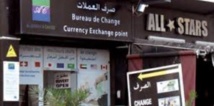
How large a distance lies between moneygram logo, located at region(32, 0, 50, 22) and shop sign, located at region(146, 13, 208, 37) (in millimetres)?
2985

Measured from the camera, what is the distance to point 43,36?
34.2 ft

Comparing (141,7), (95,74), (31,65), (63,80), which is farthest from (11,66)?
(141,7)

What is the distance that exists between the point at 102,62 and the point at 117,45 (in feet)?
1.75

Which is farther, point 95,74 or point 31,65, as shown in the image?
point 95,74

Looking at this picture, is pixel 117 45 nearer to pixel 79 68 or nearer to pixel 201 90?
pixel 79 68

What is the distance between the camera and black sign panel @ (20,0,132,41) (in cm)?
1018

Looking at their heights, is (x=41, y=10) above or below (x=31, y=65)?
above

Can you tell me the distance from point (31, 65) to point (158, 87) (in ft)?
10.2

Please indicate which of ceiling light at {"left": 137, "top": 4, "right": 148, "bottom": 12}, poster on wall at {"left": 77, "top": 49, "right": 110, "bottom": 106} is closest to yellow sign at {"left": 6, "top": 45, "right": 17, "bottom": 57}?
poster on wall at {"left": 77, "top": 49, "right": 110, "bottom": 106}

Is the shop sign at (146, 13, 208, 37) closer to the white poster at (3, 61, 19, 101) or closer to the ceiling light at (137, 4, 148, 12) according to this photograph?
the ceiling light at (137, 4, 148, 12)

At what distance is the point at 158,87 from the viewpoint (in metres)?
9.22

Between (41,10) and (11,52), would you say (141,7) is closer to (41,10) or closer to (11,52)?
(41,10)

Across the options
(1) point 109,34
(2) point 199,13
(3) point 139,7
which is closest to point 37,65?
(1) point 109,34

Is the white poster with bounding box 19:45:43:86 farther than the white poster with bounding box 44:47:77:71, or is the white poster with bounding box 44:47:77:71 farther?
the white poster with bounding box 44:47:77:71
